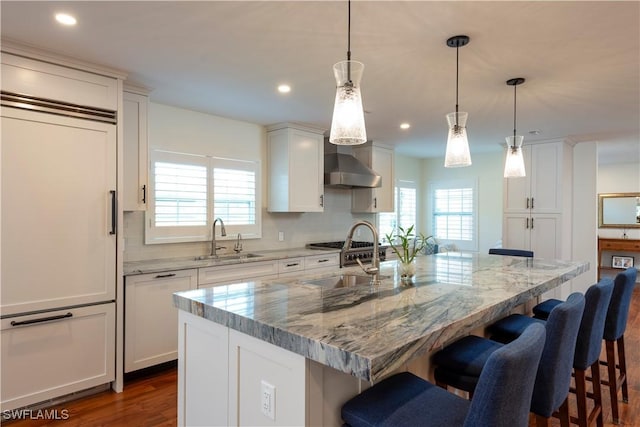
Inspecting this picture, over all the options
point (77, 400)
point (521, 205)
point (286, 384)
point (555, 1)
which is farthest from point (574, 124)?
point (77, 400)

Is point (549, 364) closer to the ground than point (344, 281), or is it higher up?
closer to the ground

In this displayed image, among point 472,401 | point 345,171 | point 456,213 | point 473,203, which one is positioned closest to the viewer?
point 472,401

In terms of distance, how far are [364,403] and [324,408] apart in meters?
0.14

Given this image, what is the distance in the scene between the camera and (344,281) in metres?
2.36

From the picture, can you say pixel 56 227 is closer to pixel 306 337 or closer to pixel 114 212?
pixel 114 212

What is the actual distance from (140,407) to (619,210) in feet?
28.4

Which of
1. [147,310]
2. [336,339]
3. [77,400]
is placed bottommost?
[77,400]

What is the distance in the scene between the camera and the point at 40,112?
2.47 metres

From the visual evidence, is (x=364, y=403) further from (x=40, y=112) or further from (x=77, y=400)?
(x=40, y=112)

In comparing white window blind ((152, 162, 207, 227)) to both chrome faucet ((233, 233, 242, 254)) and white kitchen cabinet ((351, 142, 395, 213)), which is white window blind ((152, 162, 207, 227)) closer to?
chrome faucet ((233, 233, 242, 254))

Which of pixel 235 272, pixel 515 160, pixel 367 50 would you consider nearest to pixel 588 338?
pixel 515 160

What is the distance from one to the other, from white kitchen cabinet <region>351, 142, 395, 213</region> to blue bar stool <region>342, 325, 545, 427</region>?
4.23 metres

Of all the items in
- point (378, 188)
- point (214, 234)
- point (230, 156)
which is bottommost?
point (214, 234)

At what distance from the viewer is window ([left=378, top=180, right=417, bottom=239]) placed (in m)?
6.54
